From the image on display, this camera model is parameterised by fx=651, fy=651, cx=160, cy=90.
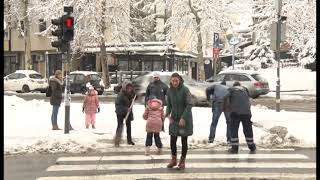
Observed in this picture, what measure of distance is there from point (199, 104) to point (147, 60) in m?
23.1

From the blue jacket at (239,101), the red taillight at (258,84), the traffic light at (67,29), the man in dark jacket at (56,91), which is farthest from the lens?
the red taillight at (258,84)

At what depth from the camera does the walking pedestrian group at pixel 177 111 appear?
10359 mm

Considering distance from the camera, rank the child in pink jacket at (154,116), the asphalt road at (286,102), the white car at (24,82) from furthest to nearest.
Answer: the white car at (24,82), the asphalt road at (286,102), the child in pink jacket at (154,116)

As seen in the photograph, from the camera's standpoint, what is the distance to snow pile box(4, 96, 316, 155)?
13.1 meters

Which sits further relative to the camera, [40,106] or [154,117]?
[40,106]

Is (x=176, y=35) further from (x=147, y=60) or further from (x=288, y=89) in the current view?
(x=288, y=89)

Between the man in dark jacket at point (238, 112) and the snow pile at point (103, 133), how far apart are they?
2.87 ft

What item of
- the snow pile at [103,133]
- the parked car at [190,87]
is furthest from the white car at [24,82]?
the snow pile at [103,133]

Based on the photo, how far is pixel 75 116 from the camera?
18953 mm

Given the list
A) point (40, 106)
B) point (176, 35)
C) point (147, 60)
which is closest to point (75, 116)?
point (40, 106)

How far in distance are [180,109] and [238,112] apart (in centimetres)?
252

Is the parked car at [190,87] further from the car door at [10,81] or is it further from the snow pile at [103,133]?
the car door at [10,81]

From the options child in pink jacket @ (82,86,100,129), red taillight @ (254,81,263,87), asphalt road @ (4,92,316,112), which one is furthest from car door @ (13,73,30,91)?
child in pink jacket @ (82,86,100,129)

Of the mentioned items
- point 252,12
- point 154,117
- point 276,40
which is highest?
→ point 252,12
